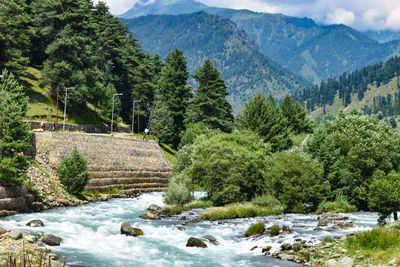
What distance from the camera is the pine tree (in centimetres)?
9762

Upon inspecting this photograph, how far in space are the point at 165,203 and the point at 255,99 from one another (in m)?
31.6

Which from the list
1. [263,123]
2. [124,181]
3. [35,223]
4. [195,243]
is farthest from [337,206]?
[35,223]

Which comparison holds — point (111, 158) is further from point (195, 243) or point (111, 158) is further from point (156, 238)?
point (195, 243)

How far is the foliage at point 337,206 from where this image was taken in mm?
45875

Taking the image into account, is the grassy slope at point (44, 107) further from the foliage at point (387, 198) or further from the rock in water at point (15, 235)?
the foliage at point (387, 198)

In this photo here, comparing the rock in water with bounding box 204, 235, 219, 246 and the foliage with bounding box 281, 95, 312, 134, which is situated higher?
the foliage with bounding box 281, 95, 312, 134

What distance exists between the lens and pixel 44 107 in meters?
84.6

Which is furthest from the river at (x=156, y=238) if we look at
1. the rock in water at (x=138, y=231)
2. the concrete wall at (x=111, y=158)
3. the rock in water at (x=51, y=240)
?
the concrete wall at (x=111, y=158)

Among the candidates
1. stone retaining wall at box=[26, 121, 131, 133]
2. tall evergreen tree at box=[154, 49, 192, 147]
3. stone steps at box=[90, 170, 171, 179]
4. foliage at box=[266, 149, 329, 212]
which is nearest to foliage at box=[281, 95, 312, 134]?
tall evergreen tree at box=[154, 49, 192, 147]

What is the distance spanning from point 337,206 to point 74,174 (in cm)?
3356

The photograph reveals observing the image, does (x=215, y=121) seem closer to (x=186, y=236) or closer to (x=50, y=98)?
(x=50, y=98)

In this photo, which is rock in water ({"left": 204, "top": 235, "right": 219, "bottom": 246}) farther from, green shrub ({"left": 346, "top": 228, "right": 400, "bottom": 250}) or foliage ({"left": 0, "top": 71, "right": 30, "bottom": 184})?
foliage ({"left": 0, "top": 71, "right": 30, "bottom": 184})

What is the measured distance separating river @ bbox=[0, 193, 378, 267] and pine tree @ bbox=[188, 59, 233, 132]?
54.9 meters

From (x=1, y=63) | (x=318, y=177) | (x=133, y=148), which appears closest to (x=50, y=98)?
(x=1, y=63)
